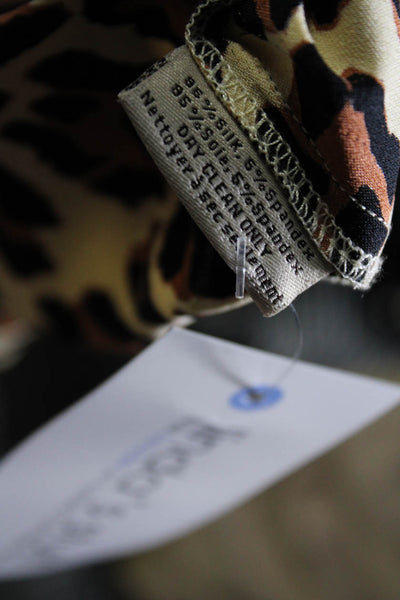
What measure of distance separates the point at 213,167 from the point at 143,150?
Result: 0.10 meters

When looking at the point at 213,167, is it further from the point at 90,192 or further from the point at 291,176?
the point at 90,192

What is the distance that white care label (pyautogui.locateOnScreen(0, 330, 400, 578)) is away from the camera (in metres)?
0.24

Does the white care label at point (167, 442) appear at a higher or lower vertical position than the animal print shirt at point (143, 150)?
lower

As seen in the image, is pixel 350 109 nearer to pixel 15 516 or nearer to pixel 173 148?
pixel 173 148

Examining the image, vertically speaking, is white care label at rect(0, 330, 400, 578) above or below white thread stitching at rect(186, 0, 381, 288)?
below

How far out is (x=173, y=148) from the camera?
180mm

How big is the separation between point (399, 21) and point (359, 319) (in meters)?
0.26

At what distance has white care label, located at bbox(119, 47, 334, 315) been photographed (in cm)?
18

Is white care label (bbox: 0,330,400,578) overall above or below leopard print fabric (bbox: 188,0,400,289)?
below

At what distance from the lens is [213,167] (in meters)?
0.18

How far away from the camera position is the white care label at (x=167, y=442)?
24 cm

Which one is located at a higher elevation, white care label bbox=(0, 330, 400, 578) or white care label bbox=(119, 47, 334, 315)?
white care label bbox=(119, 47, 334, 315)

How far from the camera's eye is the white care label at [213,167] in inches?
7.0

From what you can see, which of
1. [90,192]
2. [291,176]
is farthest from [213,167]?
[90,192]
